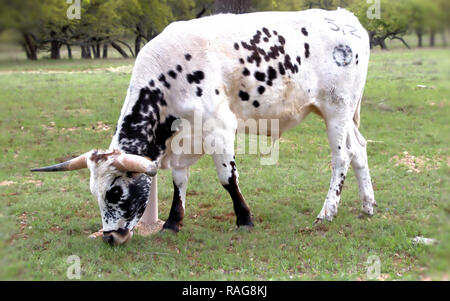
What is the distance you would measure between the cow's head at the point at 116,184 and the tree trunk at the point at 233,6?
268 inches

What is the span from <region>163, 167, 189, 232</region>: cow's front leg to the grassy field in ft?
0.53

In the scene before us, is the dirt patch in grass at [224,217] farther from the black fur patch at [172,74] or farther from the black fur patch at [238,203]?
the black fur patch at [172,74]

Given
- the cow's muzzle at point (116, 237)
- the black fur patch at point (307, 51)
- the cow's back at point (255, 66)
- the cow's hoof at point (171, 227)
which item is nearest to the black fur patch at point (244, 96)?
→ the cow's back at point (255, 66)

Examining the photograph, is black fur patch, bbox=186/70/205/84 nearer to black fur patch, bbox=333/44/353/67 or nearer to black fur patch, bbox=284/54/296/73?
black fur patch, bbox=284/54/296/73

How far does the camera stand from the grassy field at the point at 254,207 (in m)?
4.93

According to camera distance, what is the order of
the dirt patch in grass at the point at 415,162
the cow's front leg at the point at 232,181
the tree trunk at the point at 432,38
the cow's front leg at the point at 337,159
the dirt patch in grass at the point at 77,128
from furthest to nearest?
the dirt patch in grass at the point at 77,128, the dirt patch in grass at the point at 415,162, the cow's front leg at the point at 337,159, the cow's front leg at the point at 232,181, the tree trunk at the point at 432,38

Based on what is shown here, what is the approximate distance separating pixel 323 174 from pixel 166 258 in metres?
4.70

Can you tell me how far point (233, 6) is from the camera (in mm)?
11328

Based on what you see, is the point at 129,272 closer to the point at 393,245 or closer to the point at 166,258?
the point at 166,258

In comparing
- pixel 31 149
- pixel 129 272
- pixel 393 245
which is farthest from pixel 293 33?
pixel 31 149

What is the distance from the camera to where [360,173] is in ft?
23.5

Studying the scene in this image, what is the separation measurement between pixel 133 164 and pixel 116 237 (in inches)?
37.8

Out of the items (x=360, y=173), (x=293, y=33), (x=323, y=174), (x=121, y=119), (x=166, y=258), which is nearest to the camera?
(x=166, y=258)

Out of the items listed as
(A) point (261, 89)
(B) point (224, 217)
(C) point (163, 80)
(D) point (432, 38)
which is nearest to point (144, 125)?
(C) point (163, 80)
